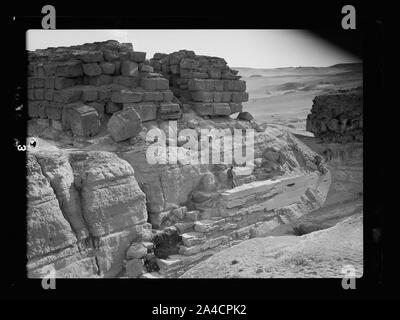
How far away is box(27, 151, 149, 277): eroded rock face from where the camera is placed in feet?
14.0

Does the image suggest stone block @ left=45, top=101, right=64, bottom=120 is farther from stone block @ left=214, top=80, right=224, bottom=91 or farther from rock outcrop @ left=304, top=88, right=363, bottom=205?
rock outcrop @ left=304, top=88, right=363, bottom=205

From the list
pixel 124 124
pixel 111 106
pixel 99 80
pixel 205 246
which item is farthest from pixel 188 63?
pixel 205 246

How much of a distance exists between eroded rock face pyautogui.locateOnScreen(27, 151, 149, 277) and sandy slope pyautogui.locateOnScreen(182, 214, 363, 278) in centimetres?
96

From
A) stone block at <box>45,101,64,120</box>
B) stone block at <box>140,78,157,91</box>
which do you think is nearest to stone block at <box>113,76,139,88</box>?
stone block at <box>140,78,157,91</box>

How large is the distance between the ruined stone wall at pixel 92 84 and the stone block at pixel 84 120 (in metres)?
0.01

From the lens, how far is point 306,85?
601 centimetres

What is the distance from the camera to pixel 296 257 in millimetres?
4746

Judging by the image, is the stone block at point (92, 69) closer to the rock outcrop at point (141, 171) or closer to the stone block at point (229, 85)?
the rock outcrop at point (141, 171)

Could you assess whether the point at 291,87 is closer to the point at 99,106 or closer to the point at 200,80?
the point at 200,80

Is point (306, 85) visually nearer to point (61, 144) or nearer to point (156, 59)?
point (156, 59)

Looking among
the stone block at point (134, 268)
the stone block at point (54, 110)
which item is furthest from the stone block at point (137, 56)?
the stone block at point (134, 268)

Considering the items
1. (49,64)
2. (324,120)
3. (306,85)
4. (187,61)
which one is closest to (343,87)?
(306,85)
